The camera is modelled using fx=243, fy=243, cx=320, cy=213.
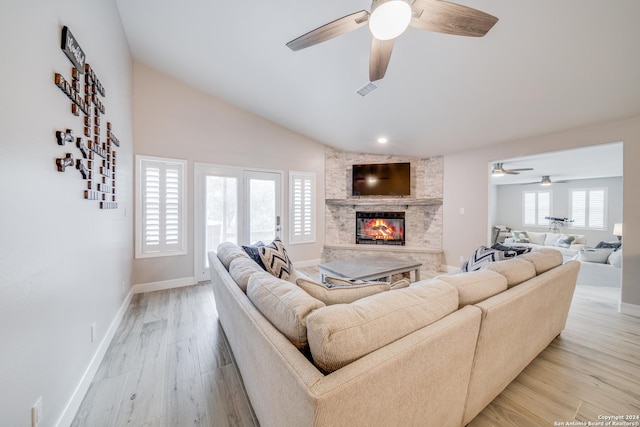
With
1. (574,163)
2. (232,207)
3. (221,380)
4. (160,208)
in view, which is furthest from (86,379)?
(574,163)

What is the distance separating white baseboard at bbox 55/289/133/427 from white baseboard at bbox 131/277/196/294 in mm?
1000

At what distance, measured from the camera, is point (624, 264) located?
10.2ft

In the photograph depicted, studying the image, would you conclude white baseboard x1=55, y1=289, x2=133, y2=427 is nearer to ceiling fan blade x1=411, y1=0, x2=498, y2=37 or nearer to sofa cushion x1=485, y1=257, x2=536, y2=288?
sofa cushion x1=485, y1=257, x2=536, y2=288

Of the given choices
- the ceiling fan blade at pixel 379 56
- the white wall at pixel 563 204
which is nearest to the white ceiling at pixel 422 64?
the ceiling fan blade at pixel 379 56

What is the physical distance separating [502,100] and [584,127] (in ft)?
4.56

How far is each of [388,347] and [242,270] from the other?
1219 millimetres

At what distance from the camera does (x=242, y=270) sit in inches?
72.2

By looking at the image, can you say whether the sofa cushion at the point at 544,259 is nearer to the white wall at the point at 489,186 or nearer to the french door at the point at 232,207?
the white wall at the point at 489,186

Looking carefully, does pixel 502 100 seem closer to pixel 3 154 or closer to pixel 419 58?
pixel 419 58

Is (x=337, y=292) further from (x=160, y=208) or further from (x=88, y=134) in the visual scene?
(x=160, y=208)

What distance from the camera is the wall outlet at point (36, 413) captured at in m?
1.15

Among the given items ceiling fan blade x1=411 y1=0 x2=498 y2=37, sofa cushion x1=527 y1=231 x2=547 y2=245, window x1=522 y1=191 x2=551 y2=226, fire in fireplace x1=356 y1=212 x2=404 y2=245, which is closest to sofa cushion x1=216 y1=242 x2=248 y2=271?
ceiling fan blade x1=411 y1=0 x2=498 y2=37

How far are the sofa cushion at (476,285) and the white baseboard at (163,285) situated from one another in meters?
3.88

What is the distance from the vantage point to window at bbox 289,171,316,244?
202 inches
